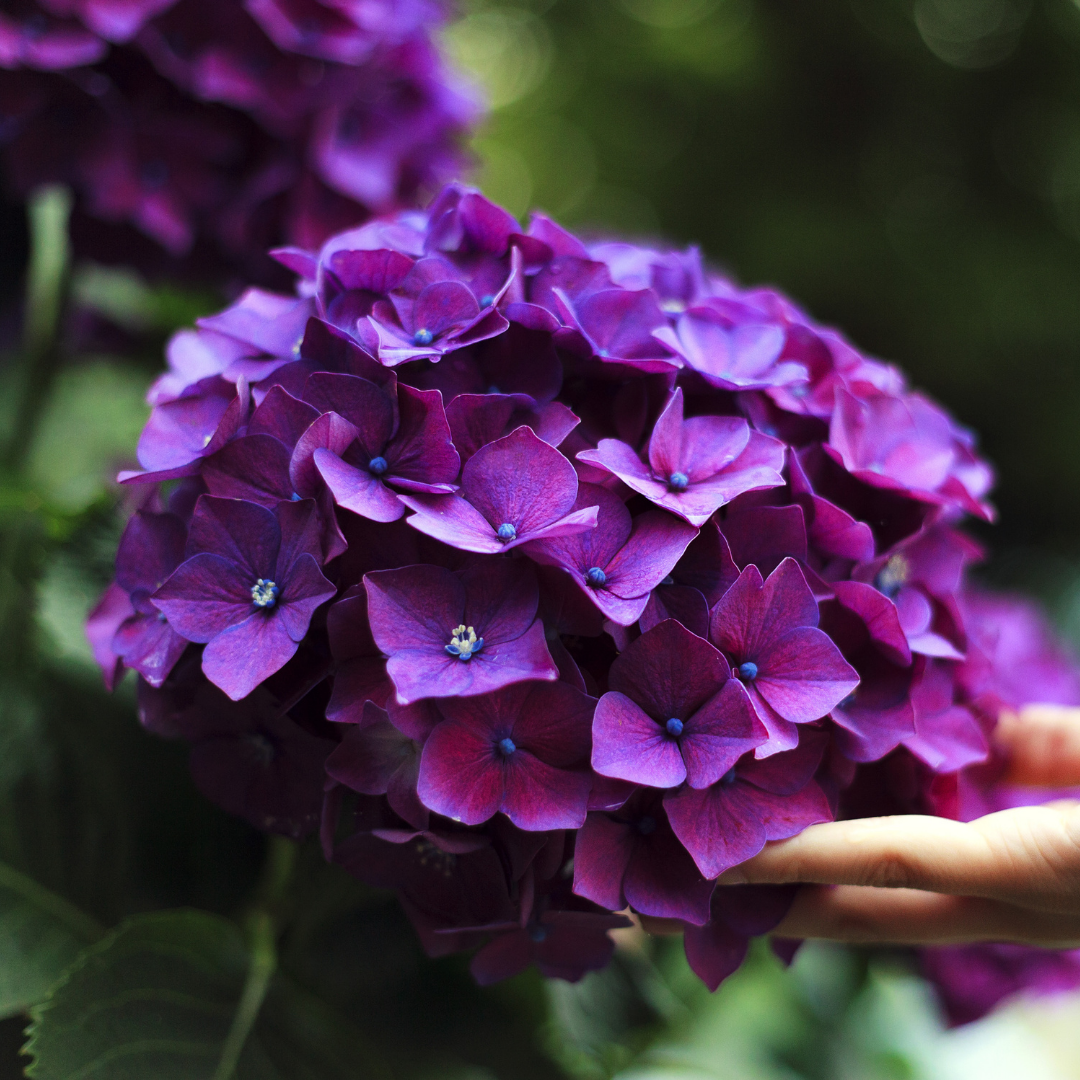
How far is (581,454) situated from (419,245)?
14 cm

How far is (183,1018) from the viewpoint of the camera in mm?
402

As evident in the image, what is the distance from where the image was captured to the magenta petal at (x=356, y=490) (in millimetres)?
297

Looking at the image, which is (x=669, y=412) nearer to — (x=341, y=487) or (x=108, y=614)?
(x=341, y=487)

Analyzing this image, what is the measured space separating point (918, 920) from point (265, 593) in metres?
0.29

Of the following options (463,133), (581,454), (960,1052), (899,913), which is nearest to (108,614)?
(581,454)

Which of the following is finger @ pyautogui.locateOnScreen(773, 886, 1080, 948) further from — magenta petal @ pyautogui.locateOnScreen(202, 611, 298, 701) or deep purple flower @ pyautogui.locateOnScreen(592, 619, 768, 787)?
magenta petal @ pyautogui.locateOnScreen(202, 611, 298, 701)

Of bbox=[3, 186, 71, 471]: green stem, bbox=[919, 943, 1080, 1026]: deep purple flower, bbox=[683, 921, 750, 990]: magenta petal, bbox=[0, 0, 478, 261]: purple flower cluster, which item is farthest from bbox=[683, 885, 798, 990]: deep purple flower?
bbox=[3, 186, 71, 471]: green stem

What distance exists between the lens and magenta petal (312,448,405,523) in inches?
11.7

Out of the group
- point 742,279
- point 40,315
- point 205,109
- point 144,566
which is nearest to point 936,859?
point 144,566

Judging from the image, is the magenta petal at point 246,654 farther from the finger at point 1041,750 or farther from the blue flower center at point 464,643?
the finger at point 1041,750

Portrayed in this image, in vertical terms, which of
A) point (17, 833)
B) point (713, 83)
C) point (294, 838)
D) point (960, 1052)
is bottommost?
point (960, 1052)

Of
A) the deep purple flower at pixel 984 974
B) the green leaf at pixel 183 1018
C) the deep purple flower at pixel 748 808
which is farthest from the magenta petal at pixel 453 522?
the deep purple flower at pixel 984 974

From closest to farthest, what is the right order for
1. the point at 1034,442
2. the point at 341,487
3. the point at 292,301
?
the point at 341,487 → the point at 292,301 → the point at 1034,442

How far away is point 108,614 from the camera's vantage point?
378mm
